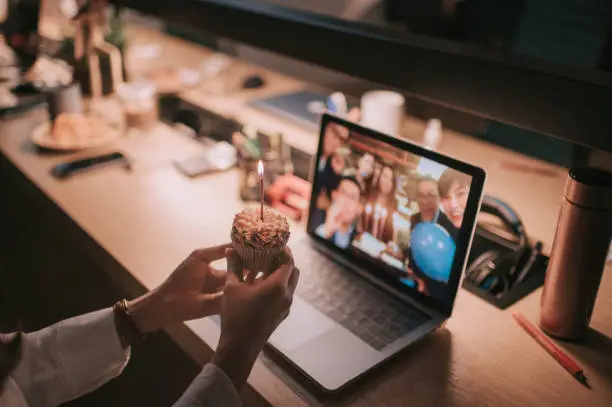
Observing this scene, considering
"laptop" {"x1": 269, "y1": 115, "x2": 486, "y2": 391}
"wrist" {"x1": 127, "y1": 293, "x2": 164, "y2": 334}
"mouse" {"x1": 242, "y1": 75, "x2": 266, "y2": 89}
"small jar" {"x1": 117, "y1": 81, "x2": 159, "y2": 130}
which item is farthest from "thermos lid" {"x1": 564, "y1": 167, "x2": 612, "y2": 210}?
"mouse" {"x1": 242, "y1": 75, "x2": 266, "y2": 89}

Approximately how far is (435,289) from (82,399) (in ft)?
3.18

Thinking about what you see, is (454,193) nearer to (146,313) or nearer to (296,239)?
(296,239)

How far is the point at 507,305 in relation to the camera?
1.15 m

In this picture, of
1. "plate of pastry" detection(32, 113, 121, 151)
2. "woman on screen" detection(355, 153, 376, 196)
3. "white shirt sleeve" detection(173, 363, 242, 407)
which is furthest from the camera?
"plate of pastry" detection(32, 113, 121, 151)

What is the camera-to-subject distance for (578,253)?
3.25 feet

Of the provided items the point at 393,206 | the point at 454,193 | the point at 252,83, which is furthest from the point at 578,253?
the point at 252,83

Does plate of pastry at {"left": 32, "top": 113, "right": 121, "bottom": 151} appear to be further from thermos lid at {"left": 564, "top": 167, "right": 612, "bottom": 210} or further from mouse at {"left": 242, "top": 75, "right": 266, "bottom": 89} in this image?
thermos lid at {"left": 564, "top": 167, "right": 612, "bottom": 210}

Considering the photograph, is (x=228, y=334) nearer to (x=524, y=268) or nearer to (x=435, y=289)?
(x=435, y=289)

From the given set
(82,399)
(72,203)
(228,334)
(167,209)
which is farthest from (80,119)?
(228,334)

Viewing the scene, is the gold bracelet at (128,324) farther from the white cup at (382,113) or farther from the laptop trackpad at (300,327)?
the white cup at (382,113)

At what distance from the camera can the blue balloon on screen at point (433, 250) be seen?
1.05m

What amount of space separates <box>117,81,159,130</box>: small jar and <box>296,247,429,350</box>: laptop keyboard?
0.94 metres

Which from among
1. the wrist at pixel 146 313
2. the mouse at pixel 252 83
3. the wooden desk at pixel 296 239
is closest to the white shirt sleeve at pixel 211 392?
the wooden desk at pixel 296 239

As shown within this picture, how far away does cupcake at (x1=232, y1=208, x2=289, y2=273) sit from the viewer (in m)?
0.90
